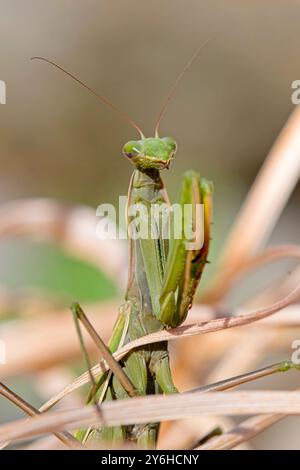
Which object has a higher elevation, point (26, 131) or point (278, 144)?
point (26, 131)

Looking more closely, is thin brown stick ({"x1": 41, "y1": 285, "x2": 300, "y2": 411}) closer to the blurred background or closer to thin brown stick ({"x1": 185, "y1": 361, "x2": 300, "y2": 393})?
thin brown stick ({"x1": 185, "y1": 361, "x2": 300, "y2": 393})

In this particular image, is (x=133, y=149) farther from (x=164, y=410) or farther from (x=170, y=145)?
(x=164, y=410)

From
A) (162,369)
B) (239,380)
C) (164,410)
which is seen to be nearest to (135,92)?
(162,369)

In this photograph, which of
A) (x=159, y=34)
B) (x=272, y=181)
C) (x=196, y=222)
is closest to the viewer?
(x=196, y=222)

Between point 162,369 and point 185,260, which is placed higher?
point 185,260

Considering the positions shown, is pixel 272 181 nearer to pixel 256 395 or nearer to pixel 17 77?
pixel 256 395

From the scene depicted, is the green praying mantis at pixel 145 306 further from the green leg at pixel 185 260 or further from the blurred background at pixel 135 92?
the blurred background at pixel 135 92
